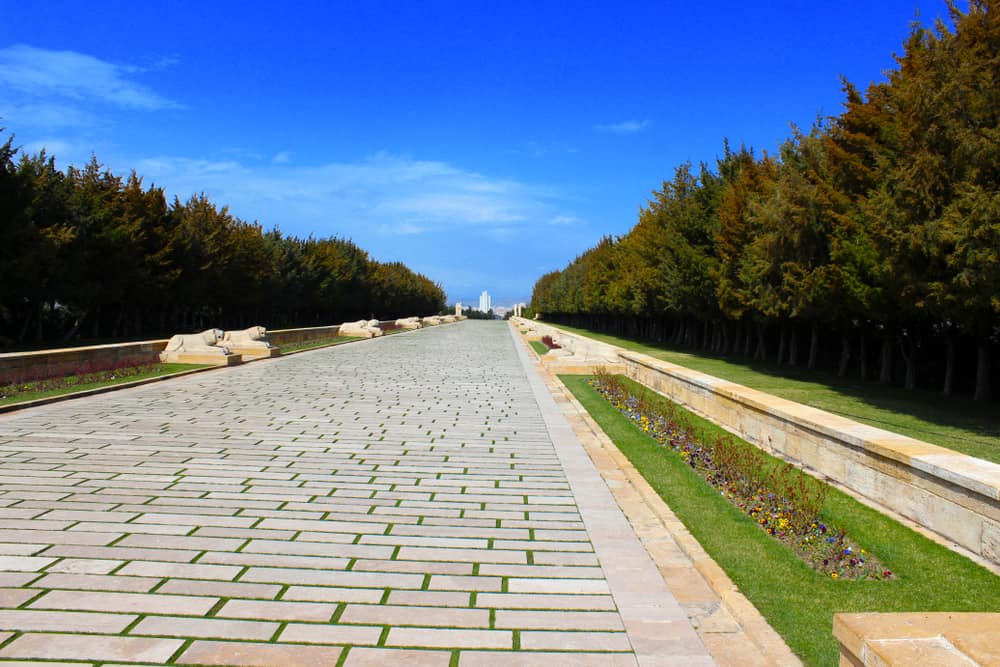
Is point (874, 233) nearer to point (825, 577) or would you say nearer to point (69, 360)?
point (825, 577)

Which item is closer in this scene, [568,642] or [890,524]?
[568,642]

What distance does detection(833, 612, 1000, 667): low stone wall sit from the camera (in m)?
2.32

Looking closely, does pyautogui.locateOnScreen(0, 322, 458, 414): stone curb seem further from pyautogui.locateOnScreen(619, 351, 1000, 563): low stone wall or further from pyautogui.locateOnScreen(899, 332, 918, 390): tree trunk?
pyautogui.locateOnScreen(899, 332, 918, 390): tree trunk

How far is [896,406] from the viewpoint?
13.0 meters

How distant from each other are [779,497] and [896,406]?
9.44m

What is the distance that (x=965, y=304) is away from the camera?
10.6 m

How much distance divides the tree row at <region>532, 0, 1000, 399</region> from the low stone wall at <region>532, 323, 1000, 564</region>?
15.3 ft

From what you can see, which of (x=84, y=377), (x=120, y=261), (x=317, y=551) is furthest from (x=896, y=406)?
(x=120, y=261)

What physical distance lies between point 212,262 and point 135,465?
2877cm

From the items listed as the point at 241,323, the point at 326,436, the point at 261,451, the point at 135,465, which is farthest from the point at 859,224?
the point at 241,323

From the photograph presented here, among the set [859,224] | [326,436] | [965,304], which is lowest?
[326,436]

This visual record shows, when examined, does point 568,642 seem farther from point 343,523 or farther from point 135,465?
A: point 135,465

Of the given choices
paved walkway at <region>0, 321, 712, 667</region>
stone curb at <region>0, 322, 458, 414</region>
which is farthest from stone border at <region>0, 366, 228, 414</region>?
paved walkway at <region>0, 321, 712, 667</region>

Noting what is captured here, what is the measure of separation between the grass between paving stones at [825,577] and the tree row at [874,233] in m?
6.96
